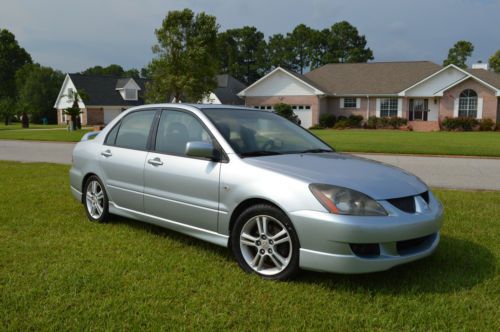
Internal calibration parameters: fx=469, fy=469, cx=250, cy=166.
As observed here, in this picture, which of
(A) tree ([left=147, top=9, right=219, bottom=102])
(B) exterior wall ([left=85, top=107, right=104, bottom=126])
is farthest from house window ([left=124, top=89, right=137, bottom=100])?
(A) tree ([left=147, top=9, right=219, bottom=102])

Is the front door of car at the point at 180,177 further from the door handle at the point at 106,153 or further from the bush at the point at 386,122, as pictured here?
the bush at the point at 386,122

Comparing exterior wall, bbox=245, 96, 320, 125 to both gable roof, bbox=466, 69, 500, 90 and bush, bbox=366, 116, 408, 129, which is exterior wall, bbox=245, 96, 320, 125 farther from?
gable roof, bbox=466, 69, 500, 90

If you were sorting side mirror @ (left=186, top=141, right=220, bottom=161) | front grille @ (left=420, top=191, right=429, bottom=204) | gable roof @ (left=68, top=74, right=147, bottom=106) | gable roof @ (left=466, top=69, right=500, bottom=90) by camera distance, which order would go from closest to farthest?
front grille @ (left=420, top=191, right=429, bottom=204) < side mirror @ (left=186, top=141, right=220, bottom=161) < gable roof @ (left=466, top=69, right=500, bottom=90) < gable roof @ (left=68, top=74, right=147, bottom=106)

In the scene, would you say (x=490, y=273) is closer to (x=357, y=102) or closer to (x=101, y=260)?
(x=101, y=260)

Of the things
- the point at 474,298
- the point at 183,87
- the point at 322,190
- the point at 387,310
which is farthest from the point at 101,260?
the point at 183,87

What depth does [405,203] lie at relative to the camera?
3.97m

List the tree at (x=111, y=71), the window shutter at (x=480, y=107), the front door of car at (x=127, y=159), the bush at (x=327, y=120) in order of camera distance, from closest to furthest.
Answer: the front door of car at (x=127, y=159) → the window shutter at (x=480, y=107) → the bush at (x=327, y=120) → the tree at (x=111, y=71)

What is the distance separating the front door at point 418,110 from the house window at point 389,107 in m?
1.25

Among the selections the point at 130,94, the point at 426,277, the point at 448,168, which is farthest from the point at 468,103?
the point at 130,94

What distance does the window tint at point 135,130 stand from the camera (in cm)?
545

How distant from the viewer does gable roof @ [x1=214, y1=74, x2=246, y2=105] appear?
53369 mm

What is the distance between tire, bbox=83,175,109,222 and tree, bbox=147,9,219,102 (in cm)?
3233

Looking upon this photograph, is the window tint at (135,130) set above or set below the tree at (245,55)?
below

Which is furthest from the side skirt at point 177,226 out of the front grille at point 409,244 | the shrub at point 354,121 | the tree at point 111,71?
the tree at point 111,71
